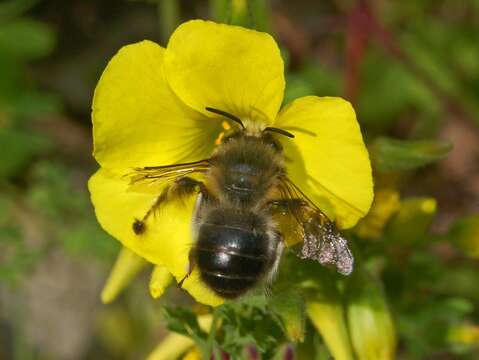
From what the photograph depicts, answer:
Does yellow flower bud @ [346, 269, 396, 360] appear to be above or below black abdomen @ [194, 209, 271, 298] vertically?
below

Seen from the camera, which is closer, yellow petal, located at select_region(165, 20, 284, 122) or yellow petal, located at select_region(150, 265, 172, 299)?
yellow petal, located at select_region(165, 20, 284, 122)

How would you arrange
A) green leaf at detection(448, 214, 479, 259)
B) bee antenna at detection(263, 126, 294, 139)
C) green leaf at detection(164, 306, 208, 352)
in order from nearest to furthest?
bee antenna at detection(263, 126, 294, 139) < green leaf at detection(164, 306, 208, 352) < green leaf at detection(448, 214, 479, 259)

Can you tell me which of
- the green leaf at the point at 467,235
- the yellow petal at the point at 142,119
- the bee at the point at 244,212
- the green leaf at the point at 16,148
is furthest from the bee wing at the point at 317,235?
the green leaf at the point at 16,148

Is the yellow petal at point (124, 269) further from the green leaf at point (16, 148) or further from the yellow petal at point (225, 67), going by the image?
the green leaf at point (16, 148)

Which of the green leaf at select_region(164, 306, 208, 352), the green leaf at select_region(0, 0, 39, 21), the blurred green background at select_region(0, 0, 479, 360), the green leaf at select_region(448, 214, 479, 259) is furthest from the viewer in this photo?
the green leaf at select_region(0, 0, 39, 21)

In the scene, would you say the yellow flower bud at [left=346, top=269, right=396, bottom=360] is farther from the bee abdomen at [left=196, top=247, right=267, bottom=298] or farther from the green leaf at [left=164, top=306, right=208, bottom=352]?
the bee abdomen at [left=196, top=247, right=267, bottom=298]

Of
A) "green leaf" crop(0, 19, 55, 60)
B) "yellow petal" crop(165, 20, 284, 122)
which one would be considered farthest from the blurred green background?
"yellow petal" crop(165, 20, 284, 122)

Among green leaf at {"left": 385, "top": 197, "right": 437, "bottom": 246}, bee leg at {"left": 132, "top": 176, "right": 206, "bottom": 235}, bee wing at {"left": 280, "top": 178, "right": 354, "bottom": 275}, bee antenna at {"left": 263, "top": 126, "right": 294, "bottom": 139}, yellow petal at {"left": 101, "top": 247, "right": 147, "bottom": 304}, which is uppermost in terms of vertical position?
bee antenna at {"left": 263, "top": 126, "right": 294, "bottom": 139}
